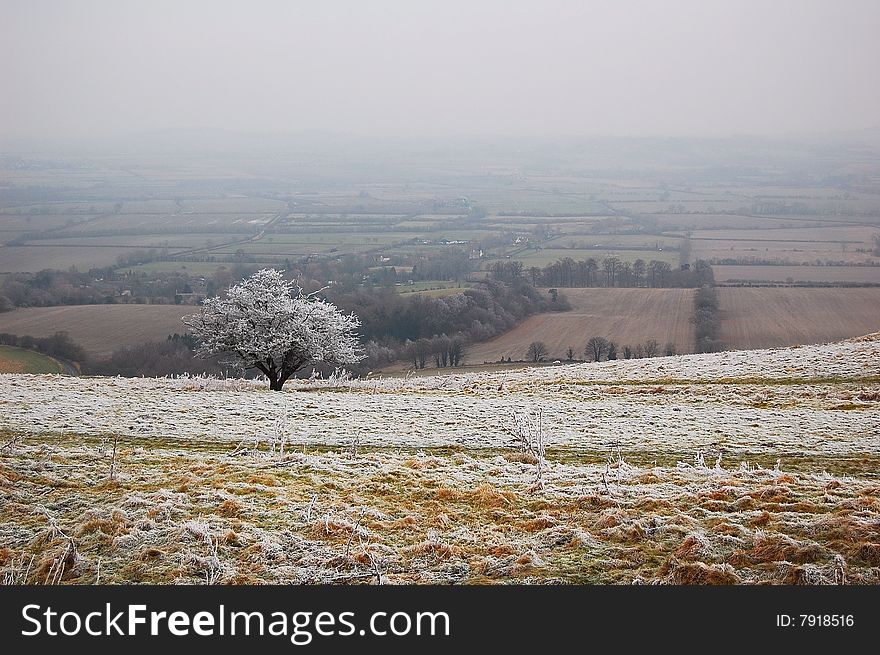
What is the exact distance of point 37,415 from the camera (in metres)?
18.2

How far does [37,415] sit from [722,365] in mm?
23715

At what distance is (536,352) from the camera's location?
48.9 meters

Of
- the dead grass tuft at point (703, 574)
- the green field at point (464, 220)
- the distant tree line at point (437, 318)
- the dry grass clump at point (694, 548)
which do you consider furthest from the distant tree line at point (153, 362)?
the green field at point (464, 220)

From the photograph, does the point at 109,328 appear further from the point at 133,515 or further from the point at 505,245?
the point at 505,245

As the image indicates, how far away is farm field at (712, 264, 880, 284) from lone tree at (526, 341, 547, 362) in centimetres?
3442

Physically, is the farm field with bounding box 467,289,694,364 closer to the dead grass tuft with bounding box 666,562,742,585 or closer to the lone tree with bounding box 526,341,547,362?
the lone tree with bounding box 526,341,547,362

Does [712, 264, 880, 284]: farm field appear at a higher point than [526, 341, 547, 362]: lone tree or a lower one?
higher

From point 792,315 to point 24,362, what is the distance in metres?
54.8

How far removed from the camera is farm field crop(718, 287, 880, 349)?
51.3 m

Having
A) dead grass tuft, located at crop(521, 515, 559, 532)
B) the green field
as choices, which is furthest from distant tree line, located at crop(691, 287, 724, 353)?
dead grass tuft, located at crop(521, 515, 559, 532)

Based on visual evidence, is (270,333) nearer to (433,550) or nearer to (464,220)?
(433,550)

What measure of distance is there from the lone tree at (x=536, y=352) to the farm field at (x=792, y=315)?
41.3 feet

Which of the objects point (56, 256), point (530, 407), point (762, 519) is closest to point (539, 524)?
point (762, 519)

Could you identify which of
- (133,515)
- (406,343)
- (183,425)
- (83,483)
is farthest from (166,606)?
(406,343)
